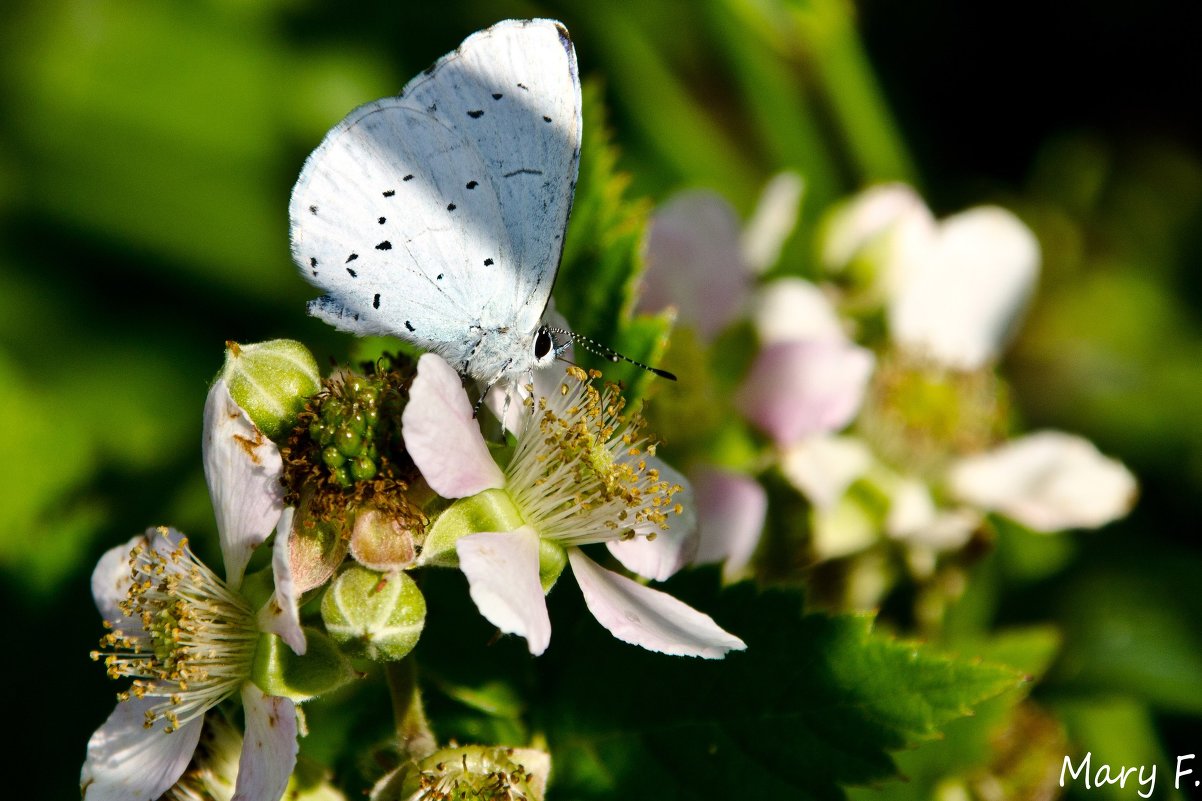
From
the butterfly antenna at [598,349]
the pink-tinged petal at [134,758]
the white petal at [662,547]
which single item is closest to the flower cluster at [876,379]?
the white petal at [662,547]

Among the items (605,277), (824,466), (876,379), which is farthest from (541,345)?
(876,379)

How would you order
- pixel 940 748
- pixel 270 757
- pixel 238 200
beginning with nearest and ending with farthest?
1. pixel 270 757
2. pixel 940 748
3. pixel 238 200

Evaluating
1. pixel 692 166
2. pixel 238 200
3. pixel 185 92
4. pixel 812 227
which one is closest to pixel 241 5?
pixel 185 92

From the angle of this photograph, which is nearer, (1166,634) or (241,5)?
(1166,634)

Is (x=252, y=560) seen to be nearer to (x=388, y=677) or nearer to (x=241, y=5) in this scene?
(x=388, y=677)

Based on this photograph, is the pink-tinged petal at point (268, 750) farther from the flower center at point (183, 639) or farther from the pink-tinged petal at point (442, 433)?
the pink-tinged petal at point (442, 433)

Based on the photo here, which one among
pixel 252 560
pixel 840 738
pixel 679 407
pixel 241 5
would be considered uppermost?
pixel 241 5

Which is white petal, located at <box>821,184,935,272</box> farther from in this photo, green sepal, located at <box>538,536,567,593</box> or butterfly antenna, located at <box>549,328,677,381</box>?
green sepal, located at <box>538,536,567,593</box>

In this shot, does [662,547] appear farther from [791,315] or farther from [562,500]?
[791,315]
